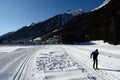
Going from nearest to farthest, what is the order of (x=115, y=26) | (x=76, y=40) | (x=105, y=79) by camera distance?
(x=105, y=79) → (x=115, y=26) → (x=76, y=40)

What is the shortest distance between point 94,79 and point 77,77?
133 cm

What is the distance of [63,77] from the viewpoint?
49.4 ft

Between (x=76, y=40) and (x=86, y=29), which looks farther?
(x=86, y=29)

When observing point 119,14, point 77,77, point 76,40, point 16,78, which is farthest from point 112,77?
point 76,40

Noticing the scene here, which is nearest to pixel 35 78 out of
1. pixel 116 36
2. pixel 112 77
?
pixel 112 77

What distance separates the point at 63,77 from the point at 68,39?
12082 cm

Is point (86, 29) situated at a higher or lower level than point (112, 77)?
higher

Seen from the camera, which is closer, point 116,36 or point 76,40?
point 116,36

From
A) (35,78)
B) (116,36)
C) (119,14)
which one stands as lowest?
(35,78)

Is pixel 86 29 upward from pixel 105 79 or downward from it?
upward

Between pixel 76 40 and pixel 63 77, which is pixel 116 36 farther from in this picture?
pixel 76 40

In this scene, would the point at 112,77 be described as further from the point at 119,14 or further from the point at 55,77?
the point at 119,14

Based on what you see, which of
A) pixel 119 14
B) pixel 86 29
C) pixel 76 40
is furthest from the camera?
pixel 86 29

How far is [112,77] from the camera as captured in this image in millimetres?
14516
